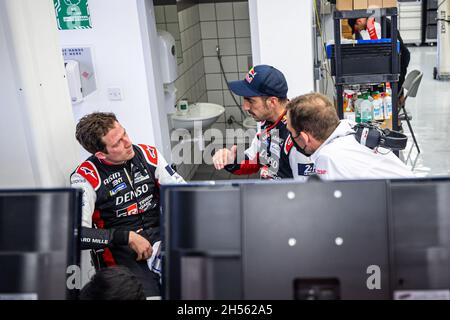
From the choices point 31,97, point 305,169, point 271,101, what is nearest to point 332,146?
point 305,169

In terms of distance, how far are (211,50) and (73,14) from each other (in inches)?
98.8

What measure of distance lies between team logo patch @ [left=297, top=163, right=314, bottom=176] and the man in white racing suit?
37 centimetres

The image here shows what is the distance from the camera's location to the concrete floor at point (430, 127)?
6.17 meters

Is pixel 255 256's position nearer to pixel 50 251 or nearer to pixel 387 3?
pixel 50 251

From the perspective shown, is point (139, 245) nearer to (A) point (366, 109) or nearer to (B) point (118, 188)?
(B) point (118, 188)

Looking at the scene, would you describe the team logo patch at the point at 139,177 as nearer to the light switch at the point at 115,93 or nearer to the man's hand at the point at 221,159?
the man's hand at the point at 221,159

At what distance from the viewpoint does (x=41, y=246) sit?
4.45 feet

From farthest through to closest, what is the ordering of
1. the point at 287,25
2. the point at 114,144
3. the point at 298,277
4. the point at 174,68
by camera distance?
the point at 174,68
the point at 287,25
the point at 114,144
the point at 298,277

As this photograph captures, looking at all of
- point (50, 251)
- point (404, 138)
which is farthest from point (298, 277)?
point (404, 138)


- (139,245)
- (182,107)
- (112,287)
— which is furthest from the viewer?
(182,107)

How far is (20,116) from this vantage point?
2.21 m

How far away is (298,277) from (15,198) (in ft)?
2.30

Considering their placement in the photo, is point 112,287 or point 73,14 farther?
point 73,14

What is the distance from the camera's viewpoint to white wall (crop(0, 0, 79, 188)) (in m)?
2.15
